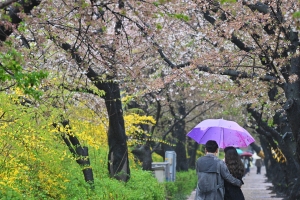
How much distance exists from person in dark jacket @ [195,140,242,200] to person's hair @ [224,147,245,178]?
33cm

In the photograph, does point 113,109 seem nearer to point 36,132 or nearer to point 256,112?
point 36,132

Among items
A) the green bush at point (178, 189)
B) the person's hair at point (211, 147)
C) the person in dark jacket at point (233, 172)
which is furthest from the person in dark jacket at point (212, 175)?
the green bush at point (178, 189)

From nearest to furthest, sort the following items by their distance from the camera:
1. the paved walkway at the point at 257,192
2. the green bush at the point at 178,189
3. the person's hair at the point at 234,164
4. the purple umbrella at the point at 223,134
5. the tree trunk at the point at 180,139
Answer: the person's hair at the point at 234,164 < the purple umbrella at the point at 223,134 < the green bush at the point at 178,189 < the paved walkway at the point at 257,192 < the tree trunk at the point at 180,139

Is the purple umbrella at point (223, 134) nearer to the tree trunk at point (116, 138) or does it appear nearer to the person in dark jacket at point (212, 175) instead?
the tree trunk at point (116, 138)

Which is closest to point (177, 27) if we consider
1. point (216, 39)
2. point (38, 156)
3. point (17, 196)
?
point (216, 39)

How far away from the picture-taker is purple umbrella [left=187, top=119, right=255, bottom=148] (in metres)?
12.9

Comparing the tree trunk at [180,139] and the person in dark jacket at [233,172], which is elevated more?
the tree trunk at [180,139]

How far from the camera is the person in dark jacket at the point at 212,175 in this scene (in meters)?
9.30

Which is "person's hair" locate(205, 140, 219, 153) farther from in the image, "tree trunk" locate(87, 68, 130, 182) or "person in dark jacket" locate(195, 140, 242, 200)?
"tree trunk" locate(87, 68, 130, 182)

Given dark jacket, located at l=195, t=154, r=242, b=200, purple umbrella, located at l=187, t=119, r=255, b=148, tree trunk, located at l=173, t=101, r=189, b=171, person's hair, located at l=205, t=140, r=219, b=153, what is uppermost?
tree trunk, located at l=173, t=101, r=189, b=171

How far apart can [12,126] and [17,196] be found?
1.40 m

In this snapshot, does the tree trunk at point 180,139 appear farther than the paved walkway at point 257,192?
Yes

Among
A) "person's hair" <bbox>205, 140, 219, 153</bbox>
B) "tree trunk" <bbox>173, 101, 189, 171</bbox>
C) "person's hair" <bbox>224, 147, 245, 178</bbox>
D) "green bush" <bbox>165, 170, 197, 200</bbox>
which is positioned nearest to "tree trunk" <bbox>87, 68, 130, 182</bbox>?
"person's hair" <bbox>224, 147, 245, 178</bbox>

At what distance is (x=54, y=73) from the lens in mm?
12625
